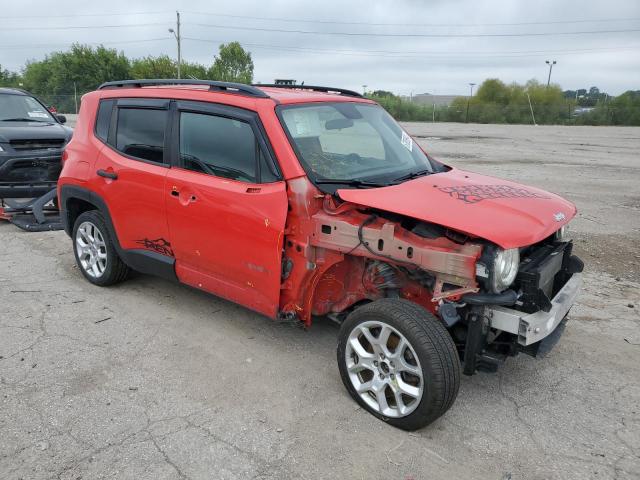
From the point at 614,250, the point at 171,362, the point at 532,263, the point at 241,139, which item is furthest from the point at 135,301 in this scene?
the point at 614,250

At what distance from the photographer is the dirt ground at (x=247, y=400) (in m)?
2.87

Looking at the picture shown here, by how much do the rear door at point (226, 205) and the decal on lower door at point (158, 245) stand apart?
0.10 meters

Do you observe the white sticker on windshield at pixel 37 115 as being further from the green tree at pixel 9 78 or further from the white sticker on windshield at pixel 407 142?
the green tree at pixel 9 78

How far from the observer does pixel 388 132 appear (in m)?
4.50

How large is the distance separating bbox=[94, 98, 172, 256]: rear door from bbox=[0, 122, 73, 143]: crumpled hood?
4.14m

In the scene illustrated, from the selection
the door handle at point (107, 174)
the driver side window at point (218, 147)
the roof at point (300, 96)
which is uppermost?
the roof at point (300, 96)

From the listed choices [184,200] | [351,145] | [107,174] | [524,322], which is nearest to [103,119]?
[107,174]

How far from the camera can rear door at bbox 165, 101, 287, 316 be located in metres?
3.66

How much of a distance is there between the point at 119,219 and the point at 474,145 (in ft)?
61.0

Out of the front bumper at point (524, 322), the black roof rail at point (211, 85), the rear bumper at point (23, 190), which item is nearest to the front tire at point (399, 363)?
the front bumper at point (524, 322)

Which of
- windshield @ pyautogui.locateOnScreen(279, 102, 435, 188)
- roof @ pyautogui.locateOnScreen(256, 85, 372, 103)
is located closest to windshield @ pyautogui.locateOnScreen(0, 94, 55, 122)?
roof @ pyautogui.locateOnScreen(256, 85, 372, 103)

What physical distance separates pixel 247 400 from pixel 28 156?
6.46 m

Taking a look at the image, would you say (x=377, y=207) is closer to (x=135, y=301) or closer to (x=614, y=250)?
(x=135, y=301)

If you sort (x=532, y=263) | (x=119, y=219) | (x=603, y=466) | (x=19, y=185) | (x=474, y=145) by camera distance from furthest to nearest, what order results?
(x=474, y=145), (x=19, y=185), (x=119, y=219), (x=532, y=263), (x=603, y=466)
